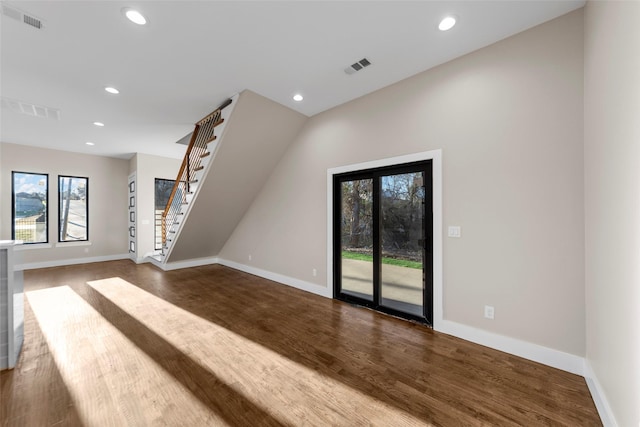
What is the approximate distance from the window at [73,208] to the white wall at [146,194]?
1296 millimetres

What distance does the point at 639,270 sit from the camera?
1.21 m

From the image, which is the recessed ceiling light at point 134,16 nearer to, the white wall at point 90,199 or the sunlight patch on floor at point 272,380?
the sunlight patch on floor at point 272,380

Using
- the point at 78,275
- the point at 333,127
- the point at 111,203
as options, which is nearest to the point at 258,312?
the point at 333,127

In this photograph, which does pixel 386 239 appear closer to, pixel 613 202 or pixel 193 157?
pixel 613 202

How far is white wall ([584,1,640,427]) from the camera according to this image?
127 cm

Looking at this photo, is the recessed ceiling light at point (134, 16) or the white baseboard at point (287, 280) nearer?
the recessed ceiling light at point (134, 16)

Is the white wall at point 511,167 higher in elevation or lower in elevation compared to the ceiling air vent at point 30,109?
lower

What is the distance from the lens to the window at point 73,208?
21.1 ft

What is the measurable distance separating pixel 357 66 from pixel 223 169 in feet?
8.95

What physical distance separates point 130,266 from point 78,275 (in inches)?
40.4

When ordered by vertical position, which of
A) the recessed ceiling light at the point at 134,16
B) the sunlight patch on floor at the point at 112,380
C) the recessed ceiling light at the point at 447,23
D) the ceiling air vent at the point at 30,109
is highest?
the recessed ceiling light at the point at 447,23

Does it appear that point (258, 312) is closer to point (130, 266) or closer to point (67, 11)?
point (67, 11)

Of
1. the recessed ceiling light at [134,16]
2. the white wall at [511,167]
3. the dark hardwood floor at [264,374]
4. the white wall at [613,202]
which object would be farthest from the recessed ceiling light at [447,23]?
the dark hardwood floor at [264,374]

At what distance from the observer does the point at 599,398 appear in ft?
5.60
